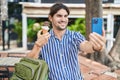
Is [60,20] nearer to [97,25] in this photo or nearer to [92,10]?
[97,25]

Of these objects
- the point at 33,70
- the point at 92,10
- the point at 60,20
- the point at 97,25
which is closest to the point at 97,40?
the point at 97,25

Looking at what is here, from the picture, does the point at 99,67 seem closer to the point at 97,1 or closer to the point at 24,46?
the point at 97,1

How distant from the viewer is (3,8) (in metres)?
15.9

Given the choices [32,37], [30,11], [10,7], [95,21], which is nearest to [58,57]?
[95,21]

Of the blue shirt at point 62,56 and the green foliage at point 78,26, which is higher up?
the blue shirt at point 62,56

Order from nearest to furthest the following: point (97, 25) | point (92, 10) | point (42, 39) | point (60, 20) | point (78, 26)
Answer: point (97, 25), point (42, 39), point (60, 20), point (92, 10), point (78, 26)

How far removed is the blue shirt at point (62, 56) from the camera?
303 centimetres

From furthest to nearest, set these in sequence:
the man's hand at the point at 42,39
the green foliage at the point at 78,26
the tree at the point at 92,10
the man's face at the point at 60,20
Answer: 1. the green foliage at the point at 78,26
2. the tree at the point at 92,10
3. the man's face at the point at 60,20
4. the man's hand at the point at 42,39

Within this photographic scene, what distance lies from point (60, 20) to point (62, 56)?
34cm

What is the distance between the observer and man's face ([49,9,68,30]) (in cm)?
301

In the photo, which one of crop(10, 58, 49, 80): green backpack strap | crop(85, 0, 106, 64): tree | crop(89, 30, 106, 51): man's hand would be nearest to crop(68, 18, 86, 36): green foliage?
crop(85, 0, 106, 64): tree

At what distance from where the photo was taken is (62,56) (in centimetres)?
305

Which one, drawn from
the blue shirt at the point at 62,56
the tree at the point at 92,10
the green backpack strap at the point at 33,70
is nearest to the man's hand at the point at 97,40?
the blue shirt at the point at 62,56

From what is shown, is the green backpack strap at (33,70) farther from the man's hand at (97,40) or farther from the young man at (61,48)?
the man's hand at (97,40)
